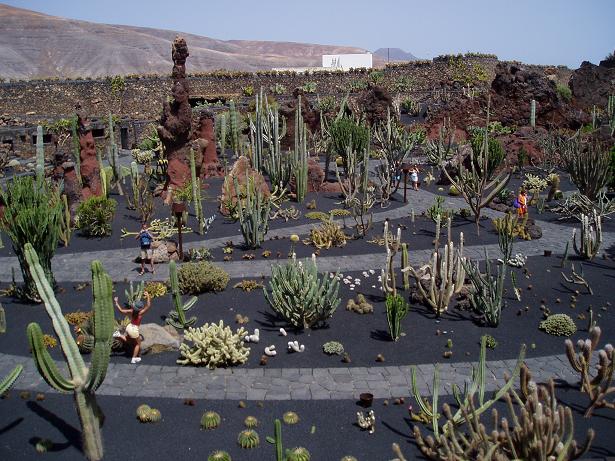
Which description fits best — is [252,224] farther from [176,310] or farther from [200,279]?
[176,310]

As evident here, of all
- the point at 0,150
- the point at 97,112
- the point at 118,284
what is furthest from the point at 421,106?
the point at 118,284

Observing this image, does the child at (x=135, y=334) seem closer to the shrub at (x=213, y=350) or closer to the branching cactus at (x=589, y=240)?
the shrub at (x=213, y=350)

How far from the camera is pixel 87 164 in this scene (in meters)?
17.0

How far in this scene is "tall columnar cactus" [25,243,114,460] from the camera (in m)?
5.81

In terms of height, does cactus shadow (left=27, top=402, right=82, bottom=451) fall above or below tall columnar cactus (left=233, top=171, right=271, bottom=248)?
below

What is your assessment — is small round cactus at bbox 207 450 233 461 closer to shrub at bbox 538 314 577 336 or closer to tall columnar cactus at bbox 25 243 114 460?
tall columnar cactus at bbox 25 243 114 460

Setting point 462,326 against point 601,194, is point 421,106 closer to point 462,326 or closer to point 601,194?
point 601,194

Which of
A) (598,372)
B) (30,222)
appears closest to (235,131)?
(30,222)

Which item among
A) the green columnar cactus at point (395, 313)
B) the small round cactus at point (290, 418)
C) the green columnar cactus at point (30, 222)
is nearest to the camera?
the small round cactus at point (290, 418)

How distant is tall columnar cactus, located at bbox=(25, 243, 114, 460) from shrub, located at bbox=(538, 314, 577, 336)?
6.35m

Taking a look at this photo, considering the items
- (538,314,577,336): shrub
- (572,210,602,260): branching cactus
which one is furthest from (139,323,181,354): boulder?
(572,210,602,260): branching cactus

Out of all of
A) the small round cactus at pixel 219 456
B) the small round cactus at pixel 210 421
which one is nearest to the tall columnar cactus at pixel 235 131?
the small round cactus at pixel 210 421

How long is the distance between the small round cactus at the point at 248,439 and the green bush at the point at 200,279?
438cm

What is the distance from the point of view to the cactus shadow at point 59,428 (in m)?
6.49
